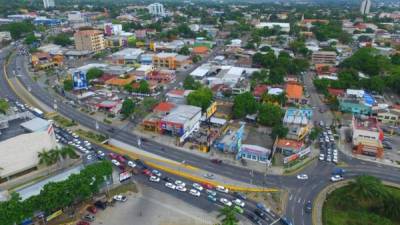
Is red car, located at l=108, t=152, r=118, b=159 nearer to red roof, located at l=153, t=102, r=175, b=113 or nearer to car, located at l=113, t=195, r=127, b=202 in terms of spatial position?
car, located at l=113, t=195, r=127, b=202

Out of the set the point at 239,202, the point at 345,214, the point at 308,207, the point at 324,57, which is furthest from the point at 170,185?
the point at 324,57

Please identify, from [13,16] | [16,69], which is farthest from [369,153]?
[13,16]

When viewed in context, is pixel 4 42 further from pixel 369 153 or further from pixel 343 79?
pixel 369 153

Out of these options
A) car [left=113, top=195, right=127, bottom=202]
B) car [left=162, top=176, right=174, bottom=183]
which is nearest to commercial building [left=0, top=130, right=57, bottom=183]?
car [left=113, top=195, right=127, bottom=202]

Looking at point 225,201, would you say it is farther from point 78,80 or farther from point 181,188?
point 78,80

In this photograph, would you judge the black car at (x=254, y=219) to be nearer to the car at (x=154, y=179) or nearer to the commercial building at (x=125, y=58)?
the car at (x=154, y=179)
